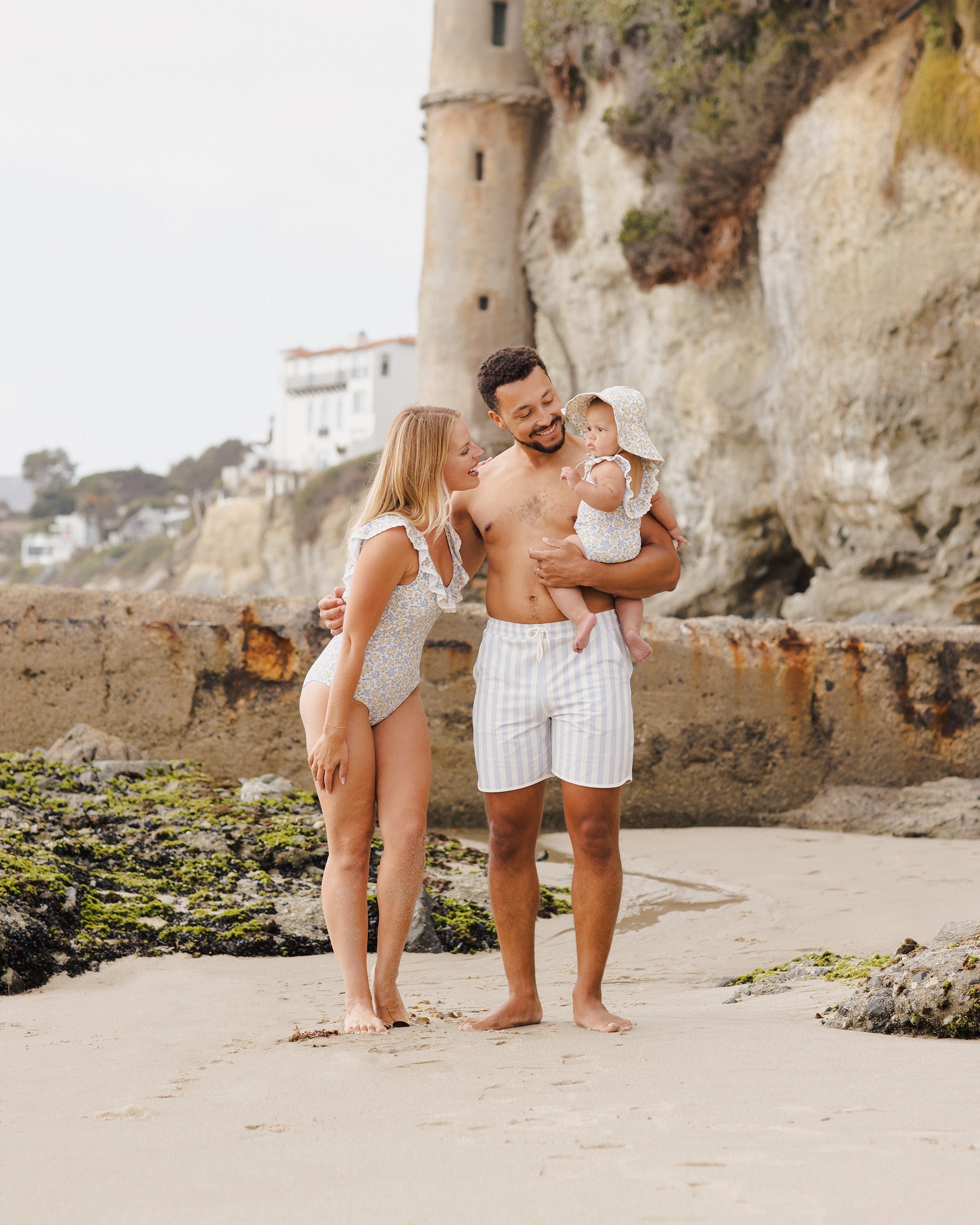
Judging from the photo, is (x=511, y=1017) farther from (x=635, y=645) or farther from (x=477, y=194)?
(x=477, y=194)

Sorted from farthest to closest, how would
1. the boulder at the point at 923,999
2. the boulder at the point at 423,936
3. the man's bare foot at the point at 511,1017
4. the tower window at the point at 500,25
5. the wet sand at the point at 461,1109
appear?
1. the tower window at the point at 500,25
2. the boulder at the point at 423,936
3. the man's bare foot at the point at 511,1017
4. the boulder at the point at 923,999
5. the wet sand at the point at 461,1109

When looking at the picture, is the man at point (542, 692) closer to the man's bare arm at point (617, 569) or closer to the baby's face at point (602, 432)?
the man's bare arm at point (617, 569)

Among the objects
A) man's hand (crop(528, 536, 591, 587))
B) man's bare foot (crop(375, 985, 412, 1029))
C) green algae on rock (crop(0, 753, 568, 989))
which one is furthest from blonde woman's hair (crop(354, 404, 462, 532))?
green algae on rock (crop(0, 753, 568, 989))

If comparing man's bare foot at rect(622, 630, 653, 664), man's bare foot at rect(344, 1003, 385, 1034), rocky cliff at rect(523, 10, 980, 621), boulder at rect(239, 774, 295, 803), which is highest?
rocky cliff at rect(523, 10, 980, 621)

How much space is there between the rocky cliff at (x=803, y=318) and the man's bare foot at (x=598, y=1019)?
10850 millimetres

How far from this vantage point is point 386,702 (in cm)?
329

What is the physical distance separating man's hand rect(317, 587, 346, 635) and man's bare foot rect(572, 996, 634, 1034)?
1184 mm

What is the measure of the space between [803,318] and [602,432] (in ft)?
51.0

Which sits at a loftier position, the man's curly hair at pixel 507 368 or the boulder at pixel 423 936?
the man's curly hair at pixel 507 368

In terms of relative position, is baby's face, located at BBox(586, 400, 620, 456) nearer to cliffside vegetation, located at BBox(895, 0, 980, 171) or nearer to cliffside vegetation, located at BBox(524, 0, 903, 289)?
cliffside vegetation, located at BBox(895, 0, 980, 171)

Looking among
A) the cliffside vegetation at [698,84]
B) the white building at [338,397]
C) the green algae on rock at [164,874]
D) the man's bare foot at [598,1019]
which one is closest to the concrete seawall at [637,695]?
the green algae on rock at [164,874]

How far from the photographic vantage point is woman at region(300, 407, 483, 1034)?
3170 mm

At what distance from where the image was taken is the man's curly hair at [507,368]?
130 inches

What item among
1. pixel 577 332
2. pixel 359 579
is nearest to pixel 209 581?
pixel 577 332
